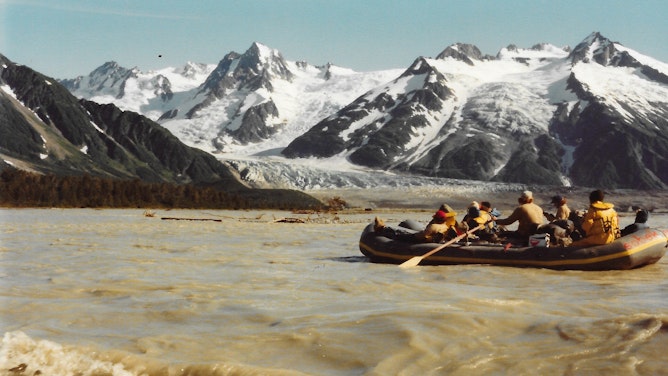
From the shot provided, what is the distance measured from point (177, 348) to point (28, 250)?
16.3m

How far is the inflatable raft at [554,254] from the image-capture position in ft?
58.7

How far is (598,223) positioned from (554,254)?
1.40m

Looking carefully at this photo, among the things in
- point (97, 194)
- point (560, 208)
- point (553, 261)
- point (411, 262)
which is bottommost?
point (411, 262)

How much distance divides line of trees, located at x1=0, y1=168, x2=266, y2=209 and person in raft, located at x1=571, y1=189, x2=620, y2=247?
298ft

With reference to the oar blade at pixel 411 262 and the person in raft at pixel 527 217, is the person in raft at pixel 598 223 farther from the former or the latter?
the oar blade at pixel 411 262

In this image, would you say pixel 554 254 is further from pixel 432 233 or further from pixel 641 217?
pixel 641 217

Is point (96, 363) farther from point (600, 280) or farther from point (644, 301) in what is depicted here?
point (600, 280)

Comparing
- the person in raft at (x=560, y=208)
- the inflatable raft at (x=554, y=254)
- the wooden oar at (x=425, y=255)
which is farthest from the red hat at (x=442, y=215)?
the person in raft at (x=560, y=208)

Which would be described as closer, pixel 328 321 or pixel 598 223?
pixel 328 321

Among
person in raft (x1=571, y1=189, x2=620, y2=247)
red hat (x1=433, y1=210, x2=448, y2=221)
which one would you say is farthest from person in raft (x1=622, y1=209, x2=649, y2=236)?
red hat (x1=433, y1=210, x2=448, y2=221)

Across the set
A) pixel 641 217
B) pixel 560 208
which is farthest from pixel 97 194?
pixel 641 217

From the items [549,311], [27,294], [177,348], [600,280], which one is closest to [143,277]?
[27,294]

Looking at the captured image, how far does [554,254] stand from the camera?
18.3m

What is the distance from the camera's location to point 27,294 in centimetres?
1288
